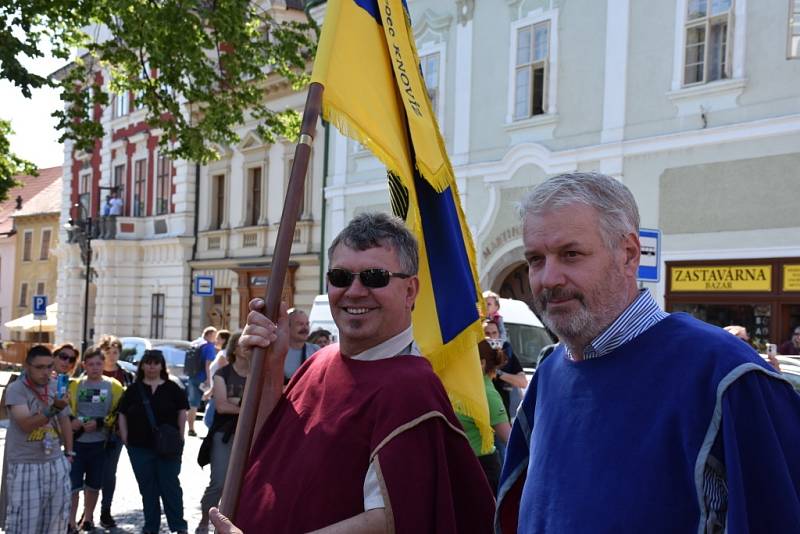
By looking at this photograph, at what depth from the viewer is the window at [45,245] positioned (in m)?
46.4

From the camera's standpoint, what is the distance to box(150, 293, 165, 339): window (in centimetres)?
3041

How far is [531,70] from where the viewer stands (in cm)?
1752

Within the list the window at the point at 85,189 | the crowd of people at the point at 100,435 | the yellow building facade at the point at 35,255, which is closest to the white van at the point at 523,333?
the crowd of people at the point at 100,435

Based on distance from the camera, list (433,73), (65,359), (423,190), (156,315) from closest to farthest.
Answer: (423,190) → (65,359) → (433,73) → (156,315)

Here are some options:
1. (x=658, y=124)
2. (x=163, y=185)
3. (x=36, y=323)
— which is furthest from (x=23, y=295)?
(x=658, y=124)

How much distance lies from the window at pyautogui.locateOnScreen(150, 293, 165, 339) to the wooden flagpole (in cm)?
2780

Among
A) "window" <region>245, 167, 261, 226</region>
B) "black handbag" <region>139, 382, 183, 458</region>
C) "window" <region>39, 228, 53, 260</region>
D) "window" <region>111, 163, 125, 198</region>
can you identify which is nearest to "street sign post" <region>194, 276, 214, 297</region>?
"window" <region>245, 167, 261, 226</region>

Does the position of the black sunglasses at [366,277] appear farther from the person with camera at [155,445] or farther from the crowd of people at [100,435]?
the person with camera at [155,445]

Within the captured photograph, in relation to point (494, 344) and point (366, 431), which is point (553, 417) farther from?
point (494, 344)

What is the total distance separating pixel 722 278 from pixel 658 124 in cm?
269

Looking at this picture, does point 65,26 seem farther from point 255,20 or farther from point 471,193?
point 471,193

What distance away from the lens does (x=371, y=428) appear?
9.16 feet

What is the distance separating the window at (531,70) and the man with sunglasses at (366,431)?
14678 mm

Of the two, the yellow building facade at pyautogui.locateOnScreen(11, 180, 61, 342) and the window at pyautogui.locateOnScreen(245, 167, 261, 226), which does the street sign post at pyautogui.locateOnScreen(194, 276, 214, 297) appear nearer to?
the window at pyautogui.locateOnScreen(245, 167, 261, 226)
